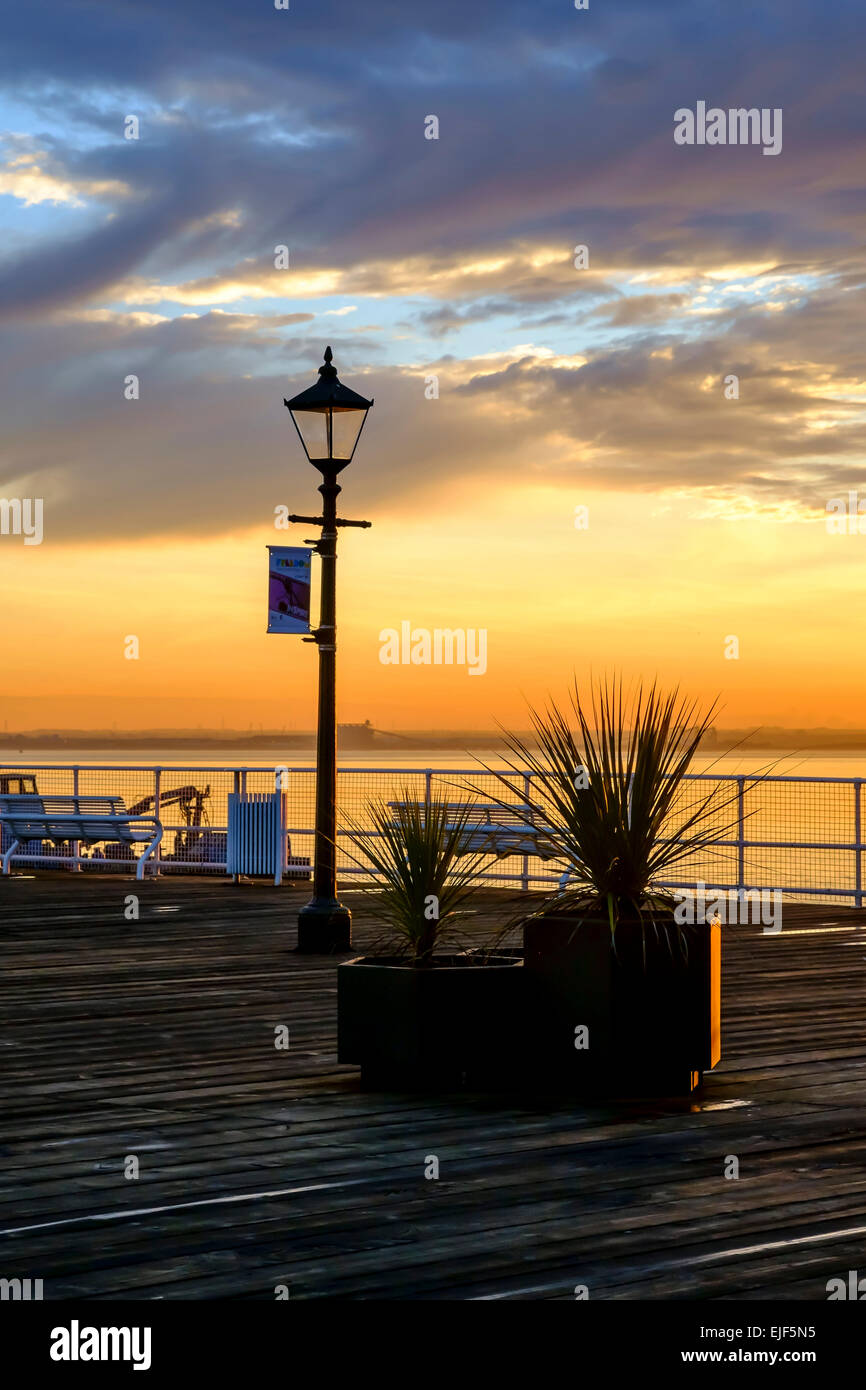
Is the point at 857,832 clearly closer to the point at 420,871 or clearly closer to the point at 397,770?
the point at 397,770

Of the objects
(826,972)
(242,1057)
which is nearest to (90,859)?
(826,972)

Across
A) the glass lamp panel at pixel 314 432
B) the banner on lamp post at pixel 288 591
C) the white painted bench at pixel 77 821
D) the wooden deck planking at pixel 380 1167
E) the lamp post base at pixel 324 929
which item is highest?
the glass lamp panel at pixel 314 432

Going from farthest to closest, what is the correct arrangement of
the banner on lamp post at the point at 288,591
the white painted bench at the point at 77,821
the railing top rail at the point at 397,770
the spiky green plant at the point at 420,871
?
the white painted bench at the point at 77,821, the railing top rail at the point at 397,770, the banner on lamp post at the point at 288,591, the spiky green plant at the point at 420,871

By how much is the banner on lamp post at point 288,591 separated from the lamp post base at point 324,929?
2168mm

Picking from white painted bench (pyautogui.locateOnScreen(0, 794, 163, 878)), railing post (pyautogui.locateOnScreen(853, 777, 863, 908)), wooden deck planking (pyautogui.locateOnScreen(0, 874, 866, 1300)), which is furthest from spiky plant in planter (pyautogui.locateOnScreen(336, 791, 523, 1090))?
white painted bench (pyautogui.locateOnScreen(0, 794, 163, 878))

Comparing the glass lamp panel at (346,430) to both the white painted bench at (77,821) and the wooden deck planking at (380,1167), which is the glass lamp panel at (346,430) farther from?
the white painted bench at (77,821)

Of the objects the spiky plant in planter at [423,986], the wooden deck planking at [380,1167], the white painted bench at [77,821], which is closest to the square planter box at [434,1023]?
the spiky plant in planter at [423,986]

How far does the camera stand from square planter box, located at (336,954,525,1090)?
23.8 feet

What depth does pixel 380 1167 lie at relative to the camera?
5.86 metres

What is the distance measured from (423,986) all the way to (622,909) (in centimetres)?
91

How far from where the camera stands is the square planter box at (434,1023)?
23.8ft

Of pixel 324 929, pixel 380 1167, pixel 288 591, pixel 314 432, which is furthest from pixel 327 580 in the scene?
pixel 380 1167

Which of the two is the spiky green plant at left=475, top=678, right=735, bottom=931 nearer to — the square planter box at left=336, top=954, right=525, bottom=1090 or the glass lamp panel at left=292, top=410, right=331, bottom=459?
the square planter box at left=336, top=954, right=525, bottom=1090

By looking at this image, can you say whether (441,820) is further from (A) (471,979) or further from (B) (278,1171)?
(B) (278,1171)
